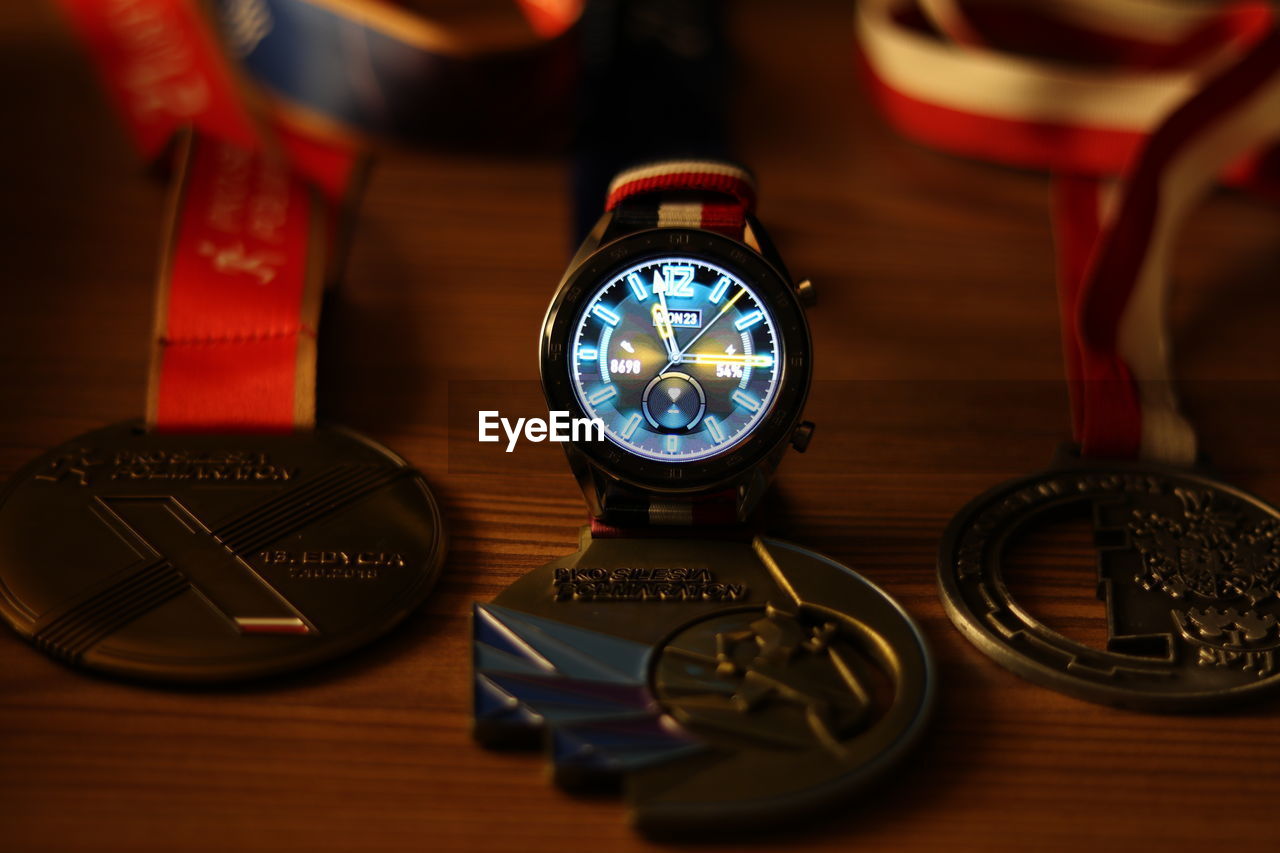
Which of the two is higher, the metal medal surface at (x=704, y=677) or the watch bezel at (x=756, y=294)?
the watch bezel at (x=756, y=294)

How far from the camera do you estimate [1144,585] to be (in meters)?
0.96

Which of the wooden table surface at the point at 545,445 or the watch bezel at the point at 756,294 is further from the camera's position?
the watch bezel at the point at 756,294

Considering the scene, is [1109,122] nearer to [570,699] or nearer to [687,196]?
[687,196]

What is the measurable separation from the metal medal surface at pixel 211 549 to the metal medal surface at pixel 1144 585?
1.34ft

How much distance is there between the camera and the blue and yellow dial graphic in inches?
37.4

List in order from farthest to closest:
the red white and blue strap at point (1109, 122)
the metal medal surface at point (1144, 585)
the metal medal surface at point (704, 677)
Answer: the red white and blue strap at point (1109, 122), the metal medal surface at point (1144, 585), the metal medal surface at point (704, 677)

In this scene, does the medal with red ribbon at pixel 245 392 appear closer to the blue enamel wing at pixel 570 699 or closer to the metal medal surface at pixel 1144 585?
the blue enamel wing at pixel 570 699

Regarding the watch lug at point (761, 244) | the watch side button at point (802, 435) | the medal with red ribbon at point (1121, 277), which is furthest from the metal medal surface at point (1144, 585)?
the watch lug at point (761, 244)

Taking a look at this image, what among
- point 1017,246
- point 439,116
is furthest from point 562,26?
point 1017,246

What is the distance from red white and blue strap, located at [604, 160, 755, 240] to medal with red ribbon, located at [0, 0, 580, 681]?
0.28 metres

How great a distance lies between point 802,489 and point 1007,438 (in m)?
0.20

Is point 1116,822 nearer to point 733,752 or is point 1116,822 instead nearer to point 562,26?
point 733,752

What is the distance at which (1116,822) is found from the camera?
0.78m

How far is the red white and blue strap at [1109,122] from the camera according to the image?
3.91 ft
